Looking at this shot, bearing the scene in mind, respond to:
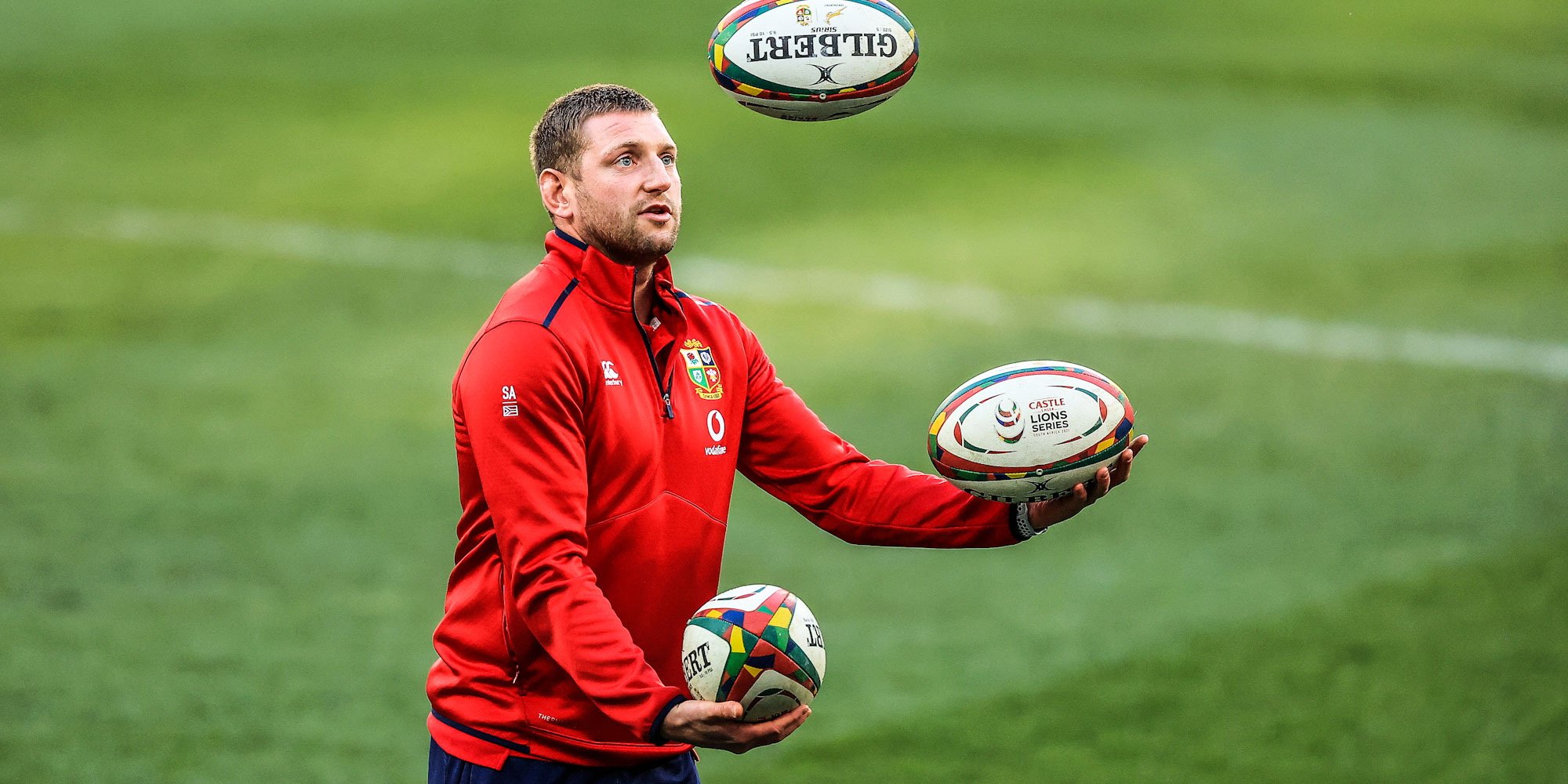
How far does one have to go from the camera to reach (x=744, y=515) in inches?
500

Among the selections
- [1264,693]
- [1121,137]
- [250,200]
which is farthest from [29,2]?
[1264,693]

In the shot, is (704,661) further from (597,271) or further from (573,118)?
(573,118)

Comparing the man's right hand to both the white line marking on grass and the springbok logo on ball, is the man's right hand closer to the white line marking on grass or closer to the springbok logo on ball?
the springbok logo on ball

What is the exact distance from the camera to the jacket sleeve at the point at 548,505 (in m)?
4.74

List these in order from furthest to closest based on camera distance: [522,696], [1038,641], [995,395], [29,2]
Result: [29,2] → [1038,641] → [995,395] → [522,696]

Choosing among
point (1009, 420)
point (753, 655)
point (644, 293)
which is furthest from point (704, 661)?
point (1009, 420)

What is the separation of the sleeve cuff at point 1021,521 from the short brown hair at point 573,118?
5.66 feet

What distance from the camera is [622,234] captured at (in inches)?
210

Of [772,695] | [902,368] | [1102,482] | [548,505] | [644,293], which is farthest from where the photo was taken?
[902,368]

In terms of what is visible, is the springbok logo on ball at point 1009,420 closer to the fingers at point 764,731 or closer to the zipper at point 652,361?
the zipper at point 652,361

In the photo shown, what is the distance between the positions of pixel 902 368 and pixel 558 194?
9852mm

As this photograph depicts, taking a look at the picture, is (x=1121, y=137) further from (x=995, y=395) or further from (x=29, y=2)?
(x=29, y=2)

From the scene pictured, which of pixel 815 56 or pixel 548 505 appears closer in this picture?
pixel 548 505

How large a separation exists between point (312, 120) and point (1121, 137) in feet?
32.9
